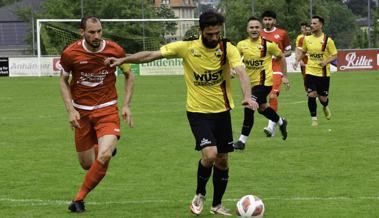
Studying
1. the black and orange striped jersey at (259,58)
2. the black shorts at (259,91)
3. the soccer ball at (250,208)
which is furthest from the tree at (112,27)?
the soccer ball at (250,208)

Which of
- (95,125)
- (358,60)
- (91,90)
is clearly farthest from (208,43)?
(358,60)

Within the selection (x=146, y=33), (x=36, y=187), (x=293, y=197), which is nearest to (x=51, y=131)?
(x=36, y=187)

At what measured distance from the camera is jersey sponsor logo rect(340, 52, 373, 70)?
3909cm

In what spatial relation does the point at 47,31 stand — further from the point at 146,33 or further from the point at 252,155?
the point at 252,155

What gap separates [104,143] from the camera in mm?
6641

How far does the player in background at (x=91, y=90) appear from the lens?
6.79m

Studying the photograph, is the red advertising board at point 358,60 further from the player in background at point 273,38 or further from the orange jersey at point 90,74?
the orange jersey at point 90,74

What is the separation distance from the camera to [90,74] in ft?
22.9

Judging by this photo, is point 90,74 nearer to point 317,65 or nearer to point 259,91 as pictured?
point 259,91

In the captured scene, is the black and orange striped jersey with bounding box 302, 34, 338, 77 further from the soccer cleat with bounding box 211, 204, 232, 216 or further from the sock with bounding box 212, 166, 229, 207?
the soccer cleat with bounding box 211, 204, 232, 216

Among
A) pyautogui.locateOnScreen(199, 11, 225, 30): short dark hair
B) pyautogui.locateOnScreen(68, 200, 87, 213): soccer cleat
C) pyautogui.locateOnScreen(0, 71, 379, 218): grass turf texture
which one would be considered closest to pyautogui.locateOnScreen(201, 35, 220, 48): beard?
pyautogui.locateOnScreen(199, 11, 225, 30): short dark hair

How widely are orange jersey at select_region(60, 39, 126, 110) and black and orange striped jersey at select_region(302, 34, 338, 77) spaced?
8084 millimetres

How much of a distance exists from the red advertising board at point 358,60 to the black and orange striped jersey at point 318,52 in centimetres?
2547

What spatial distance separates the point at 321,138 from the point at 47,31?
30.8 metres
